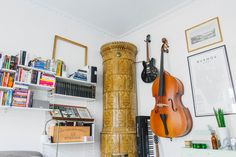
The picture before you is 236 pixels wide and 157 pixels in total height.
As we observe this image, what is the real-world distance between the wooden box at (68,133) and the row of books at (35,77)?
1.85ft

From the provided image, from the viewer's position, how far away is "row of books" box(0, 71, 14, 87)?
197 cm

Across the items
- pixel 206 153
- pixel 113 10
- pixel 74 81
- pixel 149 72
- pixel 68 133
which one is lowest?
pixel 206 153

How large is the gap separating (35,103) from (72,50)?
3.47 ft

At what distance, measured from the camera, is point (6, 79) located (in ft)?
6.55

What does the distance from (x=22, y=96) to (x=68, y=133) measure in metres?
0.73

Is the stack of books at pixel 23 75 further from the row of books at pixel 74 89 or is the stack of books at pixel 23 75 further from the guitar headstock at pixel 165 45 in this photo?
the guitar headstock at pixel 165 45

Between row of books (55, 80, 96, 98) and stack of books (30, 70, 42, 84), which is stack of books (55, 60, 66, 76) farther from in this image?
stack of books (30, 70, 42, 84)

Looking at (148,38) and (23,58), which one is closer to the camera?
(23,58)

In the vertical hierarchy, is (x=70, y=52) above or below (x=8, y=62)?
above

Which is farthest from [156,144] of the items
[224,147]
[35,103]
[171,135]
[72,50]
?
[72,50]

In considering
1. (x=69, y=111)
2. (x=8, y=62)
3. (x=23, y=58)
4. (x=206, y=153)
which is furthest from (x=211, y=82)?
(x=8, y=62)

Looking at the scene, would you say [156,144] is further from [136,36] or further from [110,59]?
[136,36]

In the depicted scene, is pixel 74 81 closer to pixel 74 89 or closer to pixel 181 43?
pixel 74 89

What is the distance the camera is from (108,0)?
259cm
